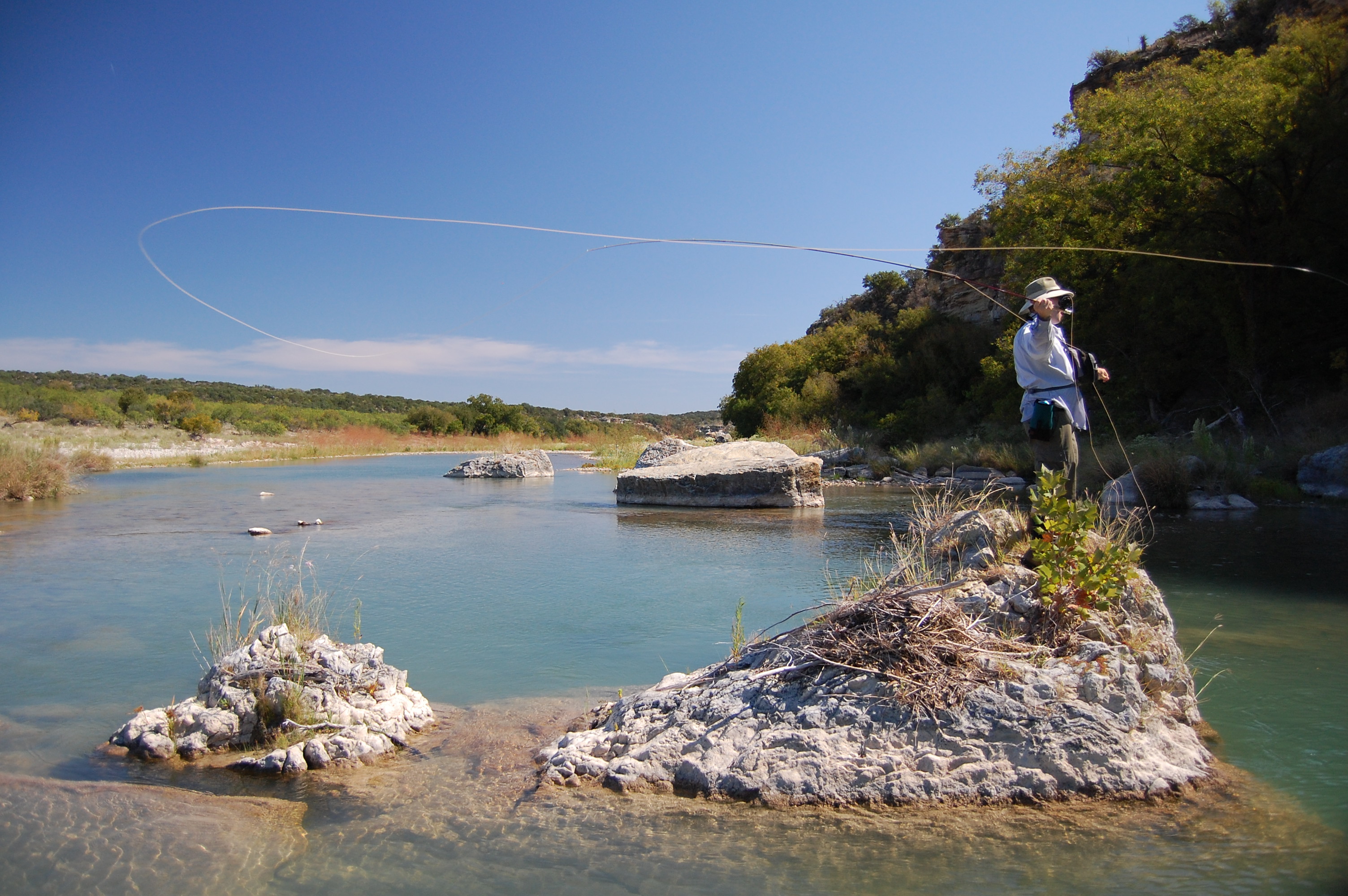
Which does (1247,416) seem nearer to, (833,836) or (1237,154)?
(1237,154)

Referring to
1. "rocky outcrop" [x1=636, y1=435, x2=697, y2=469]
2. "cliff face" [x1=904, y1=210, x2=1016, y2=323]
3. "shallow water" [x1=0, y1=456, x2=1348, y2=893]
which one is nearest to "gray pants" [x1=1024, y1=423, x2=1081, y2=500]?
"shallow water" [x1=0, y1=456, x2=1348, y2=893]

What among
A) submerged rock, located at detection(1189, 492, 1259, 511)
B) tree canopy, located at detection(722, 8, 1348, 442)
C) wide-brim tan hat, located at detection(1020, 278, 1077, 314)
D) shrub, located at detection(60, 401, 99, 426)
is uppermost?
tree canopy, located at detection(722, 8, 1348, 442)

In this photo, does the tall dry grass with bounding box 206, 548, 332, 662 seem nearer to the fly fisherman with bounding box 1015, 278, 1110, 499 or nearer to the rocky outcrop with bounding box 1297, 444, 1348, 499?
the fly fisherman with bounding box 1015, 278, 1110, 499

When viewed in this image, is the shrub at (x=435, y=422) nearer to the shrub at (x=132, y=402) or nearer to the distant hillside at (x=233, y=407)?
the distant hillside at (x=233, y=407)

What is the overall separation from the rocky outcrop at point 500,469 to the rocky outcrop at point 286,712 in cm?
1940

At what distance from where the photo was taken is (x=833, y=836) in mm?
3182

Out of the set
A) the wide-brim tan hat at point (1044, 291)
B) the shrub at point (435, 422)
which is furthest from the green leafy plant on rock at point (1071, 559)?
the shrub at point (435, 422)

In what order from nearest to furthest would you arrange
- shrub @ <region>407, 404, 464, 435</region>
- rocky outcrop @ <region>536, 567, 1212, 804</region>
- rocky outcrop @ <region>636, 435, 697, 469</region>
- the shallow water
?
the shallow water → rocky outcrop @ <region>536, 567, 1212, 804</region> → rocky outcrop @ <region>636, 435, 697, 469</region> → shrub @ <region>407, 404, 464, 435</region>

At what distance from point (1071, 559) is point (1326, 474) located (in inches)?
516

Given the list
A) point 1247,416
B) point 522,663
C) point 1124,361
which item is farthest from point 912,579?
point 1124,361

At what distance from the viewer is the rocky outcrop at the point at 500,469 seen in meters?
24.1

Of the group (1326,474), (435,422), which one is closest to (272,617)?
(1326,474)

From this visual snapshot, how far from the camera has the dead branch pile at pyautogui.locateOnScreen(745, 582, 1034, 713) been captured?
12.1ft

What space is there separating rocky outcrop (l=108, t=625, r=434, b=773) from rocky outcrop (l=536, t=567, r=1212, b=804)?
98cm
